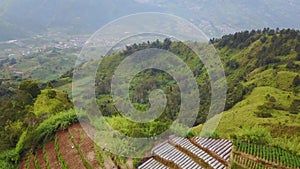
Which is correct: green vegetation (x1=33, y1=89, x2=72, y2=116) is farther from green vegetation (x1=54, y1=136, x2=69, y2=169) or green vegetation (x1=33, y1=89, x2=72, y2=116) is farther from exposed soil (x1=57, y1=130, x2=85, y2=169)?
green vegetation (x1=54, y1=136, x2=69, y2=169)

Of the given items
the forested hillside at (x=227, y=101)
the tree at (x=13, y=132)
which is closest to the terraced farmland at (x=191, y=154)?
the forested hillside at (x=227, y=101)

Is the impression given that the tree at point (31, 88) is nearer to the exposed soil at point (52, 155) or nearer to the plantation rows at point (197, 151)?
the exposed soil at point (52, 155)

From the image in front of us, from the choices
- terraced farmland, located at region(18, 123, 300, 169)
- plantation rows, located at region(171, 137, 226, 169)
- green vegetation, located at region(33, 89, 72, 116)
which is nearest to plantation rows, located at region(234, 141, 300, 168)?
terraced farmland, located at region(18, 123, 300, 169)

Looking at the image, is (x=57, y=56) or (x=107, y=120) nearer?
(x=107, y=120)

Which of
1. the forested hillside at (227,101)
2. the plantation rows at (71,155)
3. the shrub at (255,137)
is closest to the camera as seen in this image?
the plantation rows at (71,155)

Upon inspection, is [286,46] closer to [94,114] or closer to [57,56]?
[94,114]

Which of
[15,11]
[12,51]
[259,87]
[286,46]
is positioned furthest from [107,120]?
[15,11]
